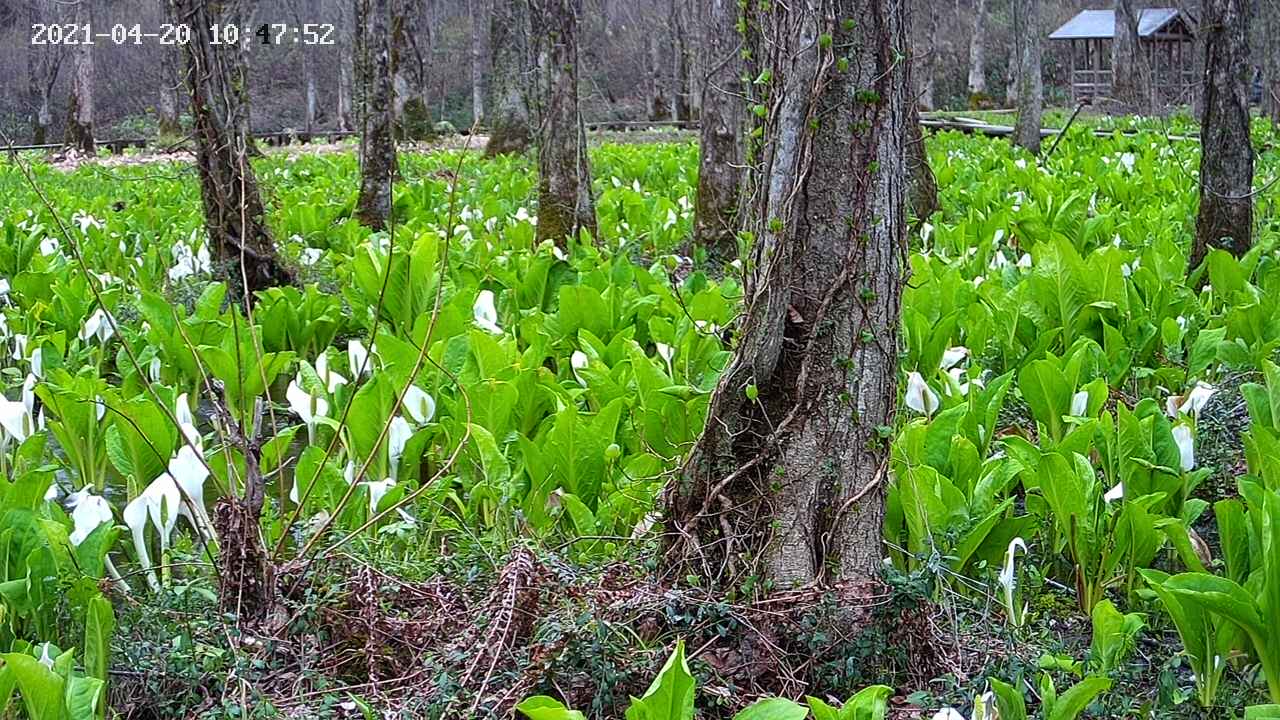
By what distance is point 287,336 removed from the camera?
6.05 meters

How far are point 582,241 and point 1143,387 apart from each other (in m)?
3.69

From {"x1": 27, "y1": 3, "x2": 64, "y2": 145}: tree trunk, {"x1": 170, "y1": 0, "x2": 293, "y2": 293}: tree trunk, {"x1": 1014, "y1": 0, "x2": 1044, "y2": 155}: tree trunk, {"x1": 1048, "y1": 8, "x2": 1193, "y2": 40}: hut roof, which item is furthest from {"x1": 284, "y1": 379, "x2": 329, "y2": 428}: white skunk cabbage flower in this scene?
{"x1": 1048, "y1": 8, "x2": 1193, "y2": 40}: hut roof

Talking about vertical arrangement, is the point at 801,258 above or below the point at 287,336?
above

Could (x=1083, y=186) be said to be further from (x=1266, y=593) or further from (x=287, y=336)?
(x=1266, y=593)

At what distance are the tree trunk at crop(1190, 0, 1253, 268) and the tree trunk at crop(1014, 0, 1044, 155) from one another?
8787 millimetres

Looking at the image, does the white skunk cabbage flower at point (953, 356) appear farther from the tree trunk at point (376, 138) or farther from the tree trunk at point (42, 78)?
the tree trunk at point (42, 78)

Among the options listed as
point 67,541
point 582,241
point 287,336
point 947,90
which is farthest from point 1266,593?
point 947,90

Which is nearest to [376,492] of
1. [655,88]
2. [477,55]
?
[477,55]

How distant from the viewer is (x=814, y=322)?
3.00 meters

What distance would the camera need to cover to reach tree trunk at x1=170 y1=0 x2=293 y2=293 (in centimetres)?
657

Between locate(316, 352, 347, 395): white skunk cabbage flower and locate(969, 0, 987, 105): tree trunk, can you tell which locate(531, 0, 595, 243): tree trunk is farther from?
locate(969, 0, 987, 105): tree trunk

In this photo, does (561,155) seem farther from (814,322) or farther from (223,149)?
(814,322)

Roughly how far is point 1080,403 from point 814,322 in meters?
1.49

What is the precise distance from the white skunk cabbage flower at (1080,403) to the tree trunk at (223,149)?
3801 mm
